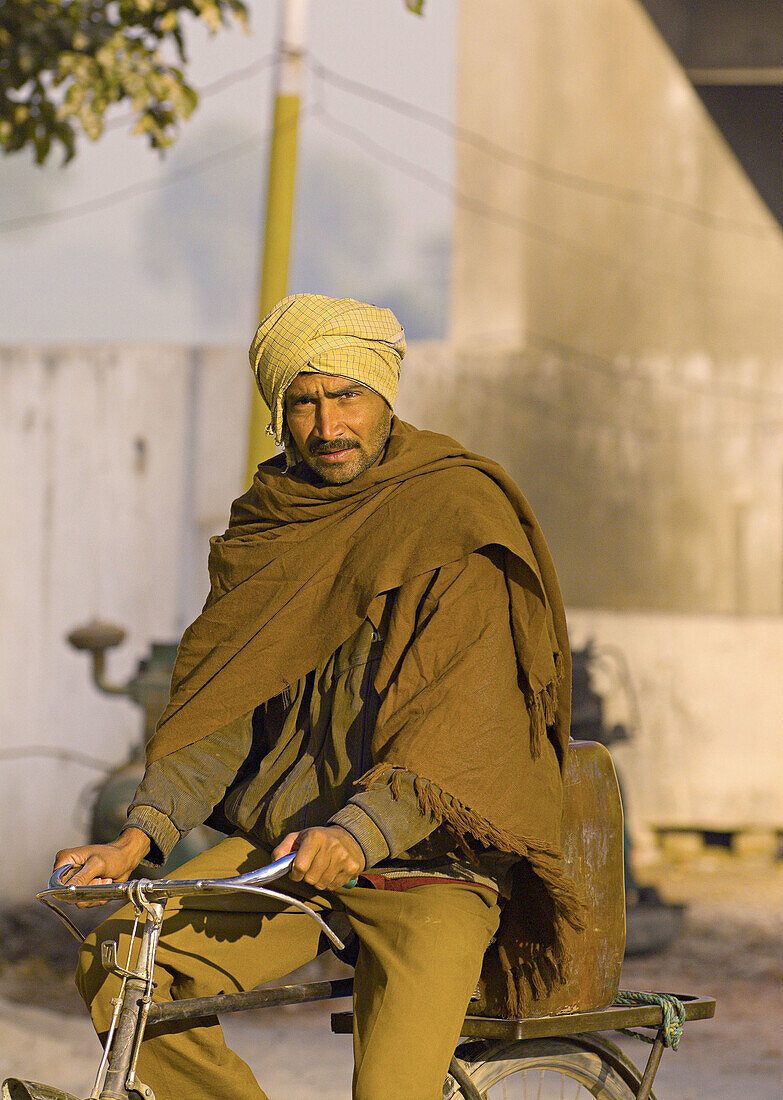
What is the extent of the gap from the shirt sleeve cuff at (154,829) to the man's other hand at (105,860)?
0.02 meters

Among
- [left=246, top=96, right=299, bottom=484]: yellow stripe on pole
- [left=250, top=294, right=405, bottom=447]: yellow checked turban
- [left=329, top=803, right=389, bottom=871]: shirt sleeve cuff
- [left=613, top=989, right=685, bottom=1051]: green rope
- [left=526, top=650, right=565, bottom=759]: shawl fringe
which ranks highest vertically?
[left=246, top=96, right=299, bottom=484]: yellow stripe on pole

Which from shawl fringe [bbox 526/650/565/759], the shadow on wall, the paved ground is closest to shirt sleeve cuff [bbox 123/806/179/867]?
shawl fringe [bbox 526/650/565/759]

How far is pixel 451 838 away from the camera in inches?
88.0

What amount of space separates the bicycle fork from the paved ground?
2.54 metres

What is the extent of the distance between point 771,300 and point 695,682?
236 centimetres

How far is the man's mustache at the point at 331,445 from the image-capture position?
2.43m

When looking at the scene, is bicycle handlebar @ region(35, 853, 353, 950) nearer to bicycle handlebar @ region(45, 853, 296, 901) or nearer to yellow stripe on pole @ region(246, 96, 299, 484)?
bicycle handlebar @ region(45, 853, 296, 901)

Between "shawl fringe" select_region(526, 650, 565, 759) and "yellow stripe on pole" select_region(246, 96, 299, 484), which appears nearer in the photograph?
"shawl fringe" select_region(526, 650, 565, 759)

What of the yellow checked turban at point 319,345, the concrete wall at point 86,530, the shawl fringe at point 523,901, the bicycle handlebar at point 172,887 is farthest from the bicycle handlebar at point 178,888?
the concrete wall at point 86,530

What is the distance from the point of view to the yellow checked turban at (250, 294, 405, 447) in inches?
95.3

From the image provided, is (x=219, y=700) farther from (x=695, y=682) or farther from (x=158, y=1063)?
(x=695, y=682)

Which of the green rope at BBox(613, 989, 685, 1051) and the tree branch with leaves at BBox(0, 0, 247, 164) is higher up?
the tree branch with leaves at BBox(0, 0, 247, 164)

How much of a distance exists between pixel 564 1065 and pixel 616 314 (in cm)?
610

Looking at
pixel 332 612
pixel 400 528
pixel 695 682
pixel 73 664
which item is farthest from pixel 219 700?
pixel 695 682
